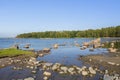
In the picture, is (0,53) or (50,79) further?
(0,53)

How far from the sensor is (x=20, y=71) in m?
29.0

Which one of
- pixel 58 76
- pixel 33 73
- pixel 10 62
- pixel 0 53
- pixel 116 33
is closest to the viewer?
pixel 58 76

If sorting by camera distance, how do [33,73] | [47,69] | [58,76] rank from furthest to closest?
[47,69] → [33,73] → [58,76]

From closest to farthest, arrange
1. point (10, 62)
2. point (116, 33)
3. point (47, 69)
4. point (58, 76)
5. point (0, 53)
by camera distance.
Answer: point (58, 76), point (47, 69), point (10, 62), point (0, 53), point (116, 33)

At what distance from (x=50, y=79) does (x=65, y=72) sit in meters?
3.92

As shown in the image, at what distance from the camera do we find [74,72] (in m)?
27.5

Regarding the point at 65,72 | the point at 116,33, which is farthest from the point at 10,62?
the point at 116,33

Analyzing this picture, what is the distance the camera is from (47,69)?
1176 inches

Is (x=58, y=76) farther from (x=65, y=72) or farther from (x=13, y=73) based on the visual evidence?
(x=13, y=73)

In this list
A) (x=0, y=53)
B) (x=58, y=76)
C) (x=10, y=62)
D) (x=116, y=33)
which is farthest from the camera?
(x=116, y=33)

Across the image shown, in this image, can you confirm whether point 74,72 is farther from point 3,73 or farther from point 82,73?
point 3,73

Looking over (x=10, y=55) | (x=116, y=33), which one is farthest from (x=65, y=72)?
(x=116, y=33)

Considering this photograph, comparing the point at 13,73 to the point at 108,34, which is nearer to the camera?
the point at 13,73

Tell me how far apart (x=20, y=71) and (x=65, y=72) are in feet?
18.5
